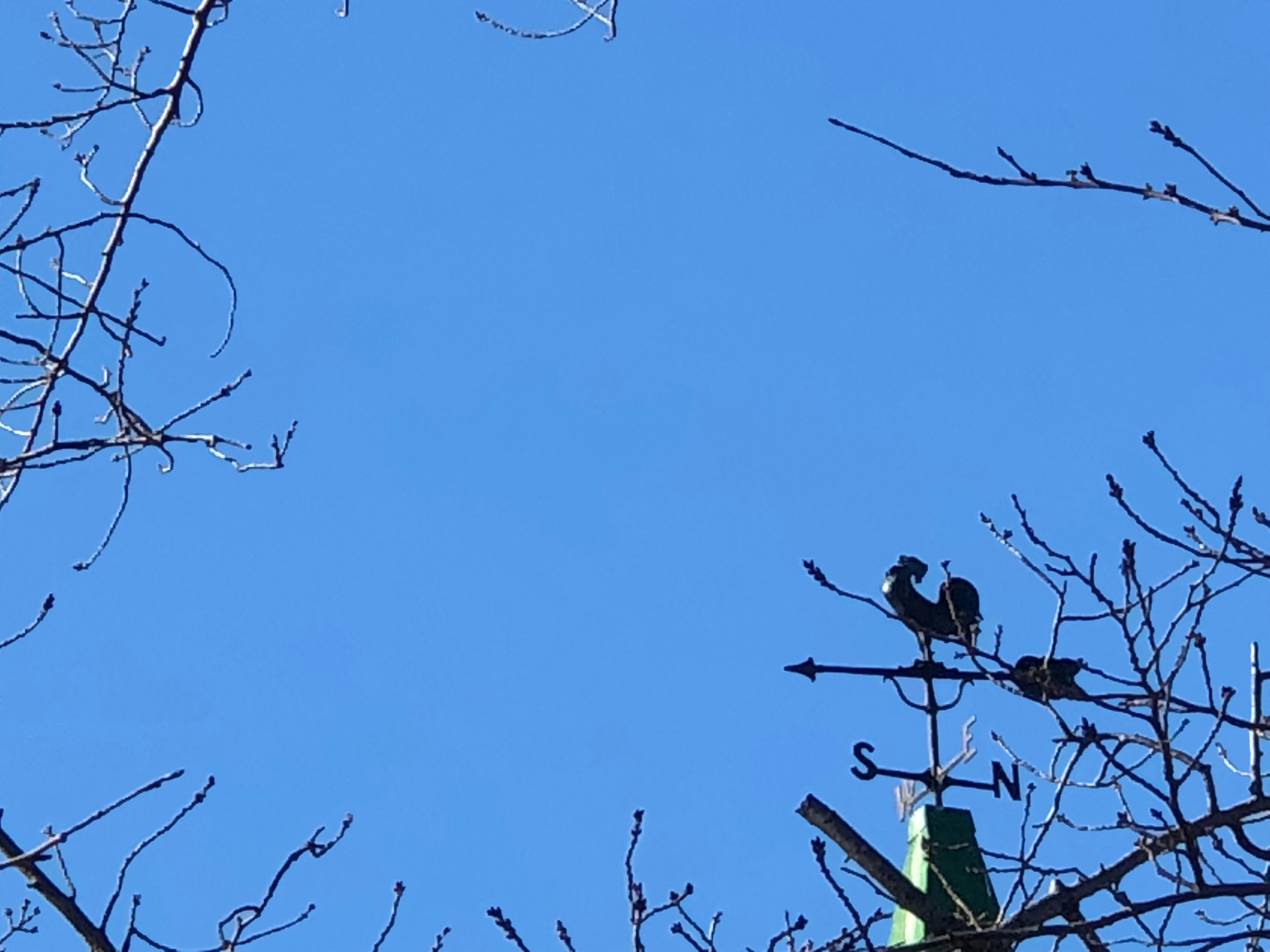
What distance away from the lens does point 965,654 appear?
3594 millimetres

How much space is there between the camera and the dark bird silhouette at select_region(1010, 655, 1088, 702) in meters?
3.33

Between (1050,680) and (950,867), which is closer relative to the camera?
(1050,680)

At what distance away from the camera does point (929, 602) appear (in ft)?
12.5

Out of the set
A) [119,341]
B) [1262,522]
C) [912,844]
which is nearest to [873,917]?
[912,844]

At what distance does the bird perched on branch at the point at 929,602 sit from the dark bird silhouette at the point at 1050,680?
10.7 inches

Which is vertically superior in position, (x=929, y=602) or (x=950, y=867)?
(x=929, y=602)

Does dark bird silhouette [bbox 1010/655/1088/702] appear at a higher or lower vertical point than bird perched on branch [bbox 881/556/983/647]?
lower

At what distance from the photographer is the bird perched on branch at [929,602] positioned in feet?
12.2

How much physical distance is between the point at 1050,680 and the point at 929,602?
1.65ft

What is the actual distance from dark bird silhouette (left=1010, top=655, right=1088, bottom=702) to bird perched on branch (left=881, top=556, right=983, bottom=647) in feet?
0.89

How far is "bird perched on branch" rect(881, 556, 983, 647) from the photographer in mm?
3729

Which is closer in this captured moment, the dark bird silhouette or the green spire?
the dark bird silhouette

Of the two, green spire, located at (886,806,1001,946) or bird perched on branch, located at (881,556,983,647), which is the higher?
bird perched on branch, located at (881,556,983,647)

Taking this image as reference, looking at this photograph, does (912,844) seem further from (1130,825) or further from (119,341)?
(119,341)
